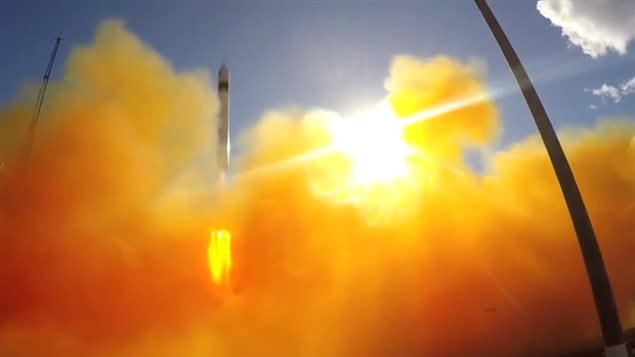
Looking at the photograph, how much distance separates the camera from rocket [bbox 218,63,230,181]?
31.7m

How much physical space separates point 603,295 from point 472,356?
117 ft

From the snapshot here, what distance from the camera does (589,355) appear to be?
3180 cm

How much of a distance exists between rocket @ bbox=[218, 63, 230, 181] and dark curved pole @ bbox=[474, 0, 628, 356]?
23945 millimetres

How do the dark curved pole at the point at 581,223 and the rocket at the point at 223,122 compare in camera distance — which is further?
the rocket at the point at 223,122

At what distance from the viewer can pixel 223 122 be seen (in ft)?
105

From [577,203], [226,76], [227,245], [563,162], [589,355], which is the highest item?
[226,76]

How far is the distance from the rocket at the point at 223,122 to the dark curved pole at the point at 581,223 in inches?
943

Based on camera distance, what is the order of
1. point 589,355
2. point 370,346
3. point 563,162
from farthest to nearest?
point 370,346 → point 589,355 → point 563,162

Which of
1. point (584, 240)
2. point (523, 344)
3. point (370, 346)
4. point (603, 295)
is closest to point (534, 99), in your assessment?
point (584, 240)

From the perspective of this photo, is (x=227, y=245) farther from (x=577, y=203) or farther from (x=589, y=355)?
(x=577, y=203)

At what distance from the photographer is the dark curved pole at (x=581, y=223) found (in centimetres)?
752

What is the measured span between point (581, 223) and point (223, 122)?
85.9ft

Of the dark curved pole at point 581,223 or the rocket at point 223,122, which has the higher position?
the rocket at point 223,122

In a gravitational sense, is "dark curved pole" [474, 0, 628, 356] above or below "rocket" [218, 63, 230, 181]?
below
